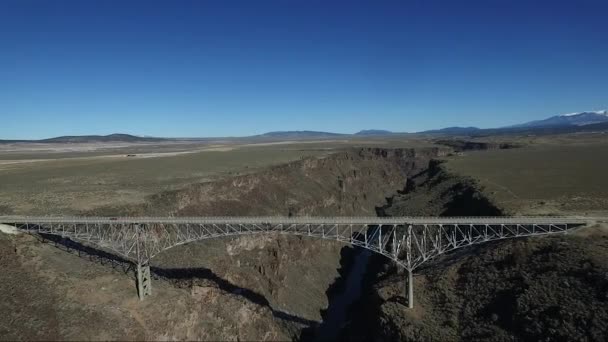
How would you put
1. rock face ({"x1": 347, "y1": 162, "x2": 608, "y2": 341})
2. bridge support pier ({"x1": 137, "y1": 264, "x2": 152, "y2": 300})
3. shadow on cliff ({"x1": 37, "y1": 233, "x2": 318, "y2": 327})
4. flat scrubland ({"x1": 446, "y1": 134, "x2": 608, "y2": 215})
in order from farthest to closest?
flat scrubland ({"x1": 446, "y1": 134, "x2": 608, "y2": 215}) → shadow on cliff ({"x1": 37, "y1": 233, "x2": 318, "y2": 327}) → bridge support pier ({"x1": 137, "y1": 264, "x2": 152, "y2": 300}) → rock face ({"x1": 347, "y1": 162, "x2": 608, "y2": 341})

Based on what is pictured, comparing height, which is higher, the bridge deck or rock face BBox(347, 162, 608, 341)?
the bridge deck

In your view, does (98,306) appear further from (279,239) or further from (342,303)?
(342,303)

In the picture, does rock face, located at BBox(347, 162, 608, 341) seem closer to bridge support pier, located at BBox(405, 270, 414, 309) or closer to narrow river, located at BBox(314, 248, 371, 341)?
bridge support pier, located at BBox(405, 270, 414, 309)

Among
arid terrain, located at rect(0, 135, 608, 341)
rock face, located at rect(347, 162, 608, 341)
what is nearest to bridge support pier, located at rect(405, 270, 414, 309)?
rock face, located at rect(347, 162, 608, 341)

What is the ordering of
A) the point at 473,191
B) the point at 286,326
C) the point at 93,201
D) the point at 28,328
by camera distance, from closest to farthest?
the point at 28,328 → the point at 286,326 → the point at 93,201 → the point at 473,191

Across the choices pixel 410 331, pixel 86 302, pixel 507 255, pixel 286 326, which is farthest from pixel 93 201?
pixel 507 255

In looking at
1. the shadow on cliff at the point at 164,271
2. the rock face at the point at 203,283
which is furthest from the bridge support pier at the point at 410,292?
the shadow on cliff at the point at 164,271

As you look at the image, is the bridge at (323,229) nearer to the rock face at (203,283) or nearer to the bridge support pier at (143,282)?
the bridge support pier at (143,282)

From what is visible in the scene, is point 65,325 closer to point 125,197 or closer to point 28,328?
point 28,328
